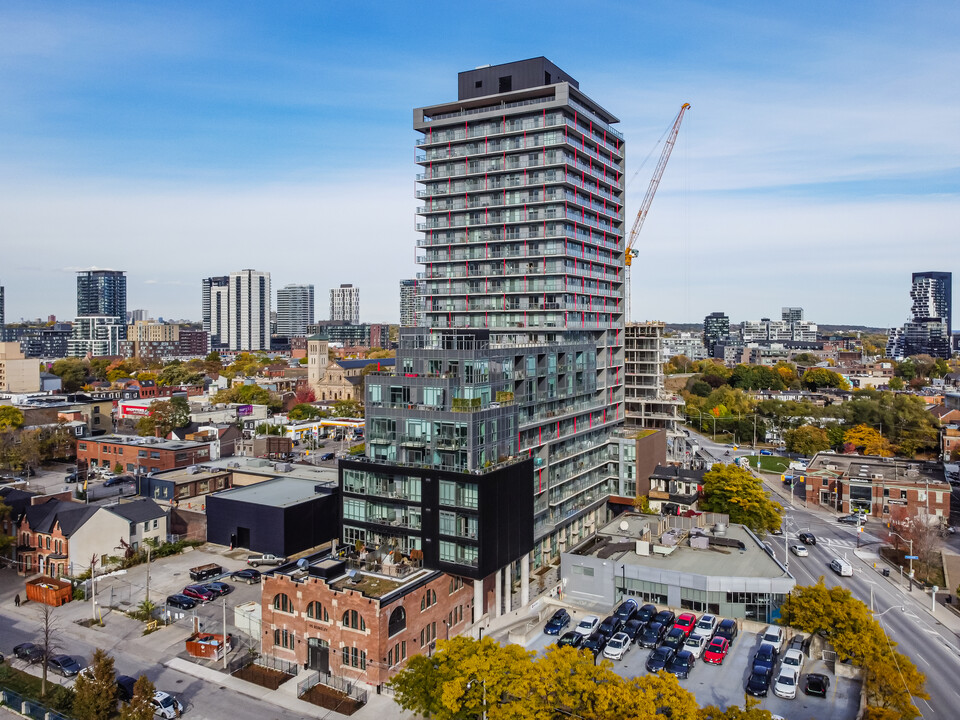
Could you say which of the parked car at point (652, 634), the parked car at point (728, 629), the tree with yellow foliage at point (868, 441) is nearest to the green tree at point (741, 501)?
the parked car at point (728, 629)

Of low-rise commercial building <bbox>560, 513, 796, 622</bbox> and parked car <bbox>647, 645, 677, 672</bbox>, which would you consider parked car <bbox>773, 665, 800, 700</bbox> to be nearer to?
parked car <bbox>647, 645, 677, 672</bbox>

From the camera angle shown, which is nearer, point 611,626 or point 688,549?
point 611,626

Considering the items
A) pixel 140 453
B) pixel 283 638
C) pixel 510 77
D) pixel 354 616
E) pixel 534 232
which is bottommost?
pixel 283 638

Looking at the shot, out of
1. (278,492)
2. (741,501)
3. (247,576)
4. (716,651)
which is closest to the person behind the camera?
(716,651)

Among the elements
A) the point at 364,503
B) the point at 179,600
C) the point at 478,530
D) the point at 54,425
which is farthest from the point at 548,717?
the point at 54,425

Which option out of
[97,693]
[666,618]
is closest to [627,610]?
[666,618]

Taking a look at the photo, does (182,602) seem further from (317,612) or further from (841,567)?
(841,567)

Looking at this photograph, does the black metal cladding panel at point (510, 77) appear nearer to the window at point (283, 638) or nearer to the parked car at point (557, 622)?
the parked car at point (557, 622)
